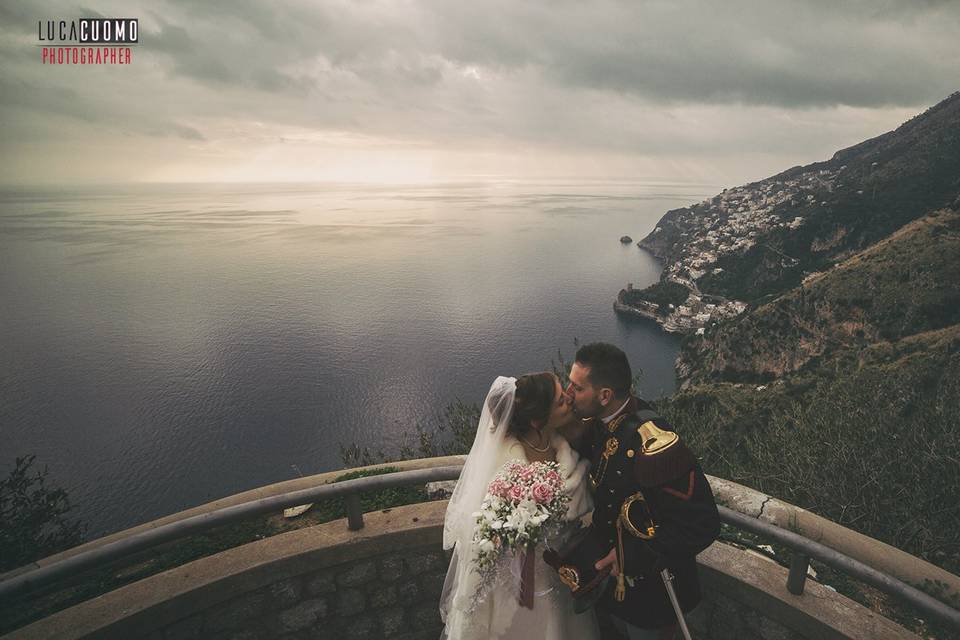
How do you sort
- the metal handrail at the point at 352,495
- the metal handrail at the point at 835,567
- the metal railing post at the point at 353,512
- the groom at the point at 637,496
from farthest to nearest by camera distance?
the metal railing post at the point at 353,512 < the groom at the point at 637,496 < the metal handrail at the point at 352,495 < the metal handrail at the point at 835,567

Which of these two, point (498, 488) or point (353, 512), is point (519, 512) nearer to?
point (498, 488)

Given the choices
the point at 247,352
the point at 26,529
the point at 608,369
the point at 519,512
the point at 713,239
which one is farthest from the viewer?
the point at 713,239

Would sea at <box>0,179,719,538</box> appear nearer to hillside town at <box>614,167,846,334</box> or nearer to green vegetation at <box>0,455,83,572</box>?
green vegetation at <box>0,455,83,572</box>

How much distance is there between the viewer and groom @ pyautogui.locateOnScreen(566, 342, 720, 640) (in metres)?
2.61

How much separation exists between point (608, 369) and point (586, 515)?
122 cm

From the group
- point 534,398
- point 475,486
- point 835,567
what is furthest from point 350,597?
point 835,567

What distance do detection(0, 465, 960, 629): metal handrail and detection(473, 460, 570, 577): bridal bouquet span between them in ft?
3.11

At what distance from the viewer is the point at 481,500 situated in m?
3.24

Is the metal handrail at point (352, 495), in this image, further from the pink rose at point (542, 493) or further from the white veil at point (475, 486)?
the pink rose at point (542, 493)

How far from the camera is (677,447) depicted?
2680 mm

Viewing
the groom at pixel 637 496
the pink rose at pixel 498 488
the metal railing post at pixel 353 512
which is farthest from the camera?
the metal railing post at pixel 353 512

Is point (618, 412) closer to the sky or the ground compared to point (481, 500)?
closer to the sky

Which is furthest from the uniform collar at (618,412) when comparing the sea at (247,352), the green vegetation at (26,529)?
the sea at (247,352)

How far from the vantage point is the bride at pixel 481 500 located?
3182 mm
